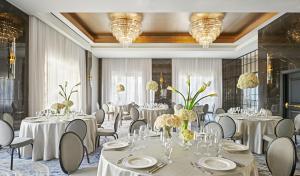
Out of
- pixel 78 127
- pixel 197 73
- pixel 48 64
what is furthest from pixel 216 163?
pixel 197 73

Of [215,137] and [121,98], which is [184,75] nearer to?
[121,98]

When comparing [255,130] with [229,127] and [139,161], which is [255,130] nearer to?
[229,127]

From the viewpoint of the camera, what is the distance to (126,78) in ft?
42.4

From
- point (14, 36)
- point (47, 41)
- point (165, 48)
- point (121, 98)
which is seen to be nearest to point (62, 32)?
point (47, 41)

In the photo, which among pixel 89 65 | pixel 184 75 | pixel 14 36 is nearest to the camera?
pixel 14 36

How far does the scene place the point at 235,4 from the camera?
192 inches

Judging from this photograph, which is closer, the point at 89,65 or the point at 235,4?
the point at 235,4

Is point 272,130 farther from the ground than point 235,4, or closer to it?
closer to it

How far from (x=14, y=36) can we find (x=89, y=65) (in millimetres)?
5434

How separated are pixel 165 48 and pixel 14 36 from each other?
6.15 metres

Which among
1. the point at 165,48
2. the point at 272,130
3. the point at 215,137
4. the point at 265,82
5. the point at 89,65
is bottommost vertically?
the point at 272,130

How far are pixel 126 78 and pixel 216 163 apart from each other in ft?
36.5

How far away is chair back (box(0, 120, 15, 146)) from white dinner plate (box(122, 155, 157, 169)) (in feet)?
9.15

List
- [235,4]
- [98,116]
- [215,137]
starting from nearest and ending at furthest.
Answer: [215,137] < [235,4] < [98,116]
